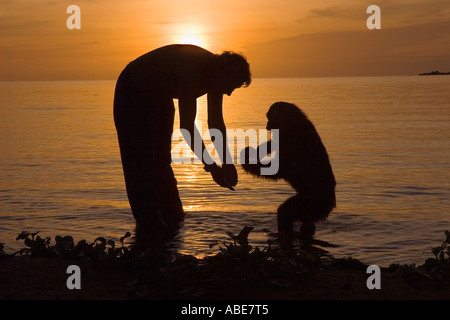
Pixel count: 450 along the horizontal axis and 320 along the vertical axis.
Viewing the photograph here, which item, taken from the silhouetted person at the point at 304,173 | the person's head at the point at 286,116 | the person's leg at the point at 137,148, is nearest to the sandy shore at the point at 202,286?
the person's leg at the point at 137,148

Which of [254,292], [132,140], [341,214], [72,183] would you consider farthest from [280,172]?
[72,183]

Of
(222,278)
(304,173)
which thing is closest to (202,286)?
(222,278)

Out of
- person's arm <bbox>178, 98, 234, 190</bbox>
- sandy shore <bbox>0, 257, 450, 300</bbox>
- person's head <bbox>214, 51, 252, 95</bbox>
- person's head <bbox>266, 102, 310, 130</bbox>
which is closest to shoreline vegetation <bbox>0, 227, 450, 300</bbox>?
sandy shore <bbox>0, 257, 450, 300</bbox>

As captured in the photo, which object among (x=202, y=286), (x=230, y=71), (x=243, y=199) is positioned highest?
(x=230, y=71)

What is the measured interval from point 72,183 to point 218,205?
10.4 feet

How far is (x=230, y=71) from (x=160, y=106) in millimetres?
878

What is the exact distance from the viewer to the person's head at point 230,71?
507 cm

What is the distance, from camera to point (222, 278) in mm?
3902

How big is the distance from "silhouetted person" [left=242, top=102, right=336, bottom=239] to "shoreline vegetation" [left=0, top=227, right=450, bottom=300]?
1936 mm

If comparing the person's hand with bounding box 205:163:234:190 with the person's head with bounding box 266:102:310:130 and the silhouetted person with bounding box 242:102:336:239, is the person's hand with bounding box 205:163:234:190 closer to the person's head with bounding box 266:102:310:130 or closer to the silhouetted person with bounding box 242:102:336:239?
the silhouetted person with bounding box 242:102:336:239

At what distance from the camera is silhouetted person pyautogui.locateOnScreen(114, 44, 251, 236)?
16.9ft

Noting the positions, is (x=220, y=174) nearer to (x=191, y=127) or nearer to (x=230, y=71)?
(x=191, y=127)

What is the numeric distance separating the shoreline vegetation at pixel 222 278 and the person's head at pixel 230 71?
139 cm

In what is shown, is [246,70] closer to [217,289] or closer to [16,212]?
[217,289]
